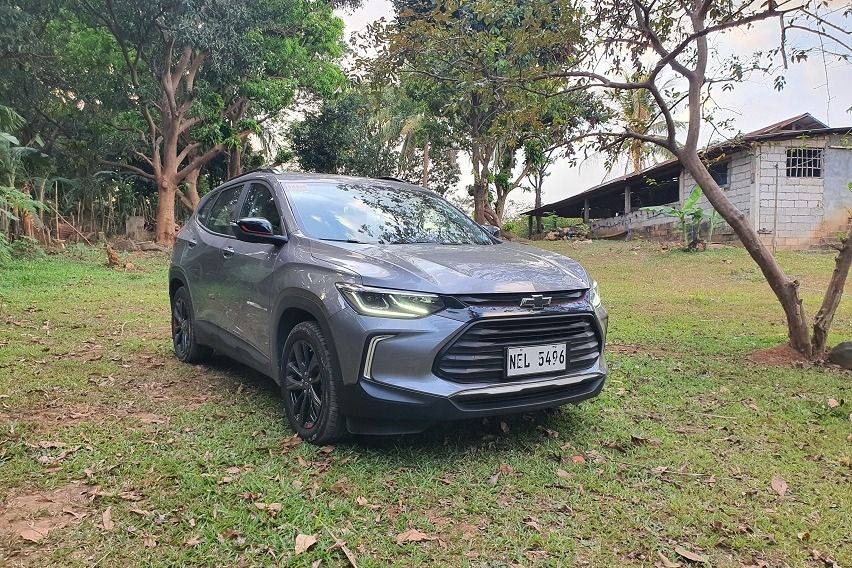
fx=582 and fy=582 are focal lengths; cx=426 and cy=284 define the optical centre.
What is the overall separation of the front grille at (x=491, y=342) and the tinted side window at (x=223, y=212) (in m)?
2.38

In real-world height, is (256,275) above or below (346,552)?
above

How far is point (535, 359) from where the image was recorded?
124 inches

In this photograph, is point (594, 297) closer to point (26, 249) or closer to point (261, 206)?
point (261, 206)

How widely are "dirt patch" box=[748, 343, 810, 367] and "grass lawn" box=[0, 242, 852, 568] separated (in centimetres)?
14

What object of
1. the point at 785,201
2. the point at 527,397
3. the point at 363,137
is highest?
the point at 363,137

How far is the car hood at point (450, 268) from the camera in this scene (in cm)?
306

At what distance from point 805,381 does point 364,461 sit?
3898 millimetres

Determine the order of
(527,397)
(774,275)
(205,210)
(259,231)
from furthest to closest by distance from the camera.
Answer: (774,275) → (205,210) → (259,231) → (527,397)

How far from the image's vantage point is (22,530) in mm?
2508

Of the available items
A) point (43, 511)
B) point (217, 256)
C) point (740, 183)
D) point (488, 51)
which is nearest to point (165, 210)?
point (488, 51)

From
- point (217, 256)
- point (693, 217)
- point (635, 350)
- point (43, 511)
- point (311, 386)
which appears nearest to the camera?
point (43, 511)

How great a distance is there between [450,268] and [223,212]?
2.55 metres

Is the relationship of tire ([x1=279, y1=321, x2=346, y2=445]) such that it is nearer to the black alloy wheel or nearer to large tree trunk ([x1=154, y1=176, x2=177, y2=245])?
the black alloy wheel

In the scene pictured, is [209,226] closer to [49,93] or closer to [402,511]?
[402,511]
